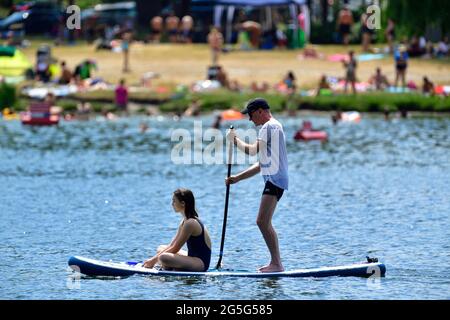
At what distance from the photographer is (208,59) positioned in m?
68.8

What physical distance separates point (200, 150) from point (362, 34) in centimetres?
2599

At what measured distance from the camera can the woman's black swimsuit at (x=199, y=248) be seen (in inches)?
874

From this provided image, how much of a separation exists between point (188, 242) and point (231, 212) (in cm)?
984

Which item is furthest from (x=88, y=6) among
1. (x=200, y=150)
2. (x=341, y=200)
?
(x=341, y=200)

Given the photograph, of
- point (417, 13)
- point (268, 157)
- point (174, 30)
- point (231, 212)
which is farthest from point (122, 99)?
point (268, 157)

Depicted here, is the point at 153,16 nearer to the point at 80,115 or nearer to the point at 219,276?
the point at 80,115

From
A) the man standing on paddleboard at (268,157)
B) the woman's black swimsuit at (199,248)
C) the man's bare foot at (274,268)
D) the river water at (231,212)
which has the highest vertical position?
the man standing on paddleboard at (268,157)

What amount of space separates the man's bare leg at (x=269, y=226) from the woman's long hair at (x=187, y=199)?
104 centimetres

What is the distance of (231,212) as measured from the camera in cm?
3209

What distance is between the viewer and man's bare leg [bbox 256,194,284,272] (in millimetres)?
21938
